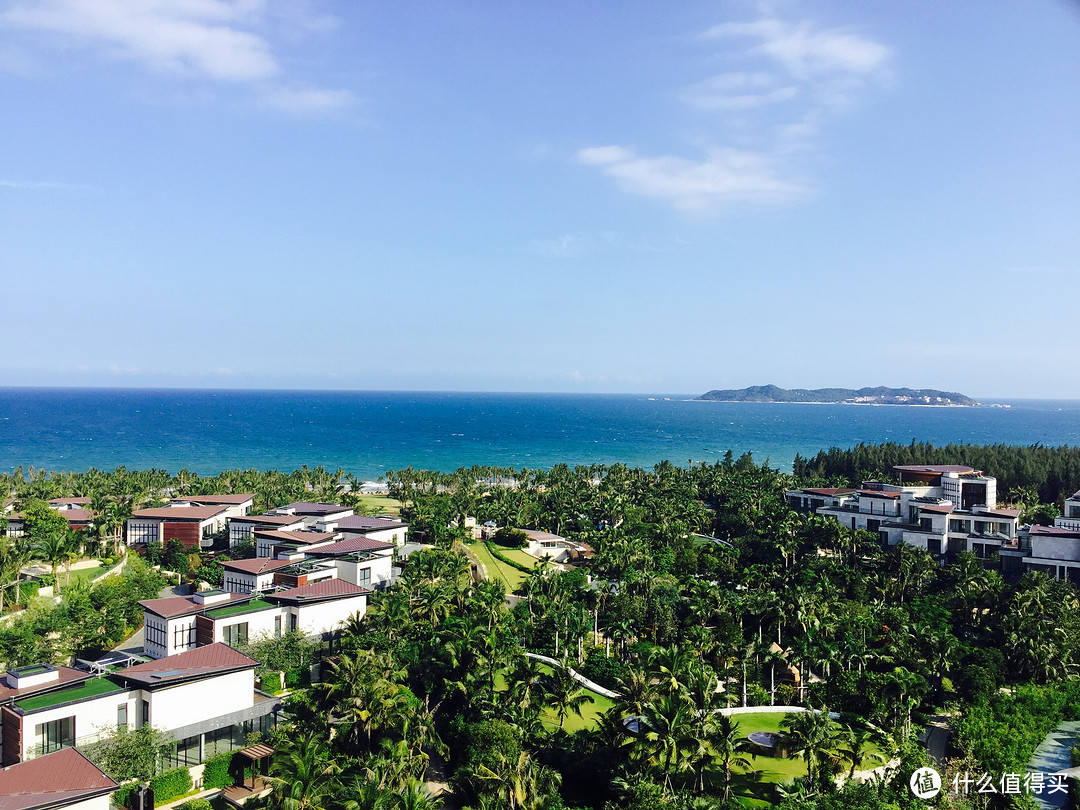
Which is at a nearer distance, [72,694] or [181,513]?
[72,694]

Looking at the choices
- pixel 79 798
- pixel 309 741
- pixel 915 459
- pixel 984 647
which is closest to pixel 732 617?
pixel 984 647

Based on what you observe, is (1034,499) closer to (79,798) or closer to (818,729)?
(818,729)

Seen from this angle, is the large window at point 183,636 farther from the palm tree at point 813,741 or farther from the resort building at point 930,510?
the resort building at point 930,510

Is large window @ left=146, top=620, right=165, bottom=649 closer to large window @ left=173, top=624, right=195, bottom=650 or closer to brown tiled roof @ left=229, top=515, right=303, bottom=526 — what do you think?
large window @ left=173, top=624, right=195, bottom=650

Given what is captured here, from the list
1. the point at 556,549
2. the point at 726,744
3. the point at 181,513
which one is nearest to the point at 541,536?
the point at 556,549

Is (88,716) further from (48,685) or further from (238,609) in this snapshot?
(238,609)
